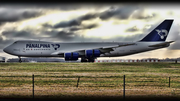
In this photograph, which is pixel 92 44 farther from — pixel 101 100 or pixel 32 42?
pixel 101 100

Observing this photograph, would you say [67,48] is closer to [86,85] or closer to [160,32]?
[160,32]

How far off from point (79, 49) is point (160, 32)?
63.7 feet

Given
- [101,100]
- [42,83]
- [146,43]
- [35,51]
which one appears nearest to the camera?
[101,100]

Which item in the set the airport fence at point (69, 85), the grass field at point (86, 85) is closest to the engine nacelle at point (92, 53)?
the grass field at point (86, 85)

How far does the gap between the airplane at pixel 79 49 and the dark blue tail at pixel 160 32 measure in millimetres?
1678

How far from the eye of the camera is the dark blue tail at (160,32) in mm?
53406

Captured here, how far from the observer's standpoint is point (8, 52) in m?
48.5

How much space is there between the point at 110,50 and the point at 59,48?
10741 millimetres

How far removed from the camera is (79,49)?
4884cm

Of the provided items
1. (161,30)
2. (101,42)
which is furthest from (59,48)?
(161,30)

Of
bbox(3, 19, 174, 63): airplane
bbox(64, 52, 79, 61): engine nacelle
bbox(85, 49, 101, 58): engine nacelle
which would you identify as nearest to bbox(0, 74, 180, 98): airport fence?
bbox(64, 52, 79, 61): engine nacelle

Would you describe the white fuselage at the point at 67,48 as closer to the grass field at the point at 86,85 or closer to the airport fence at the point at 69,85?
the grass field at the point at 86,85

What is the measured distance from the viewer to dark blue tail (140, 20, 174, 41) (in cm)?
5341

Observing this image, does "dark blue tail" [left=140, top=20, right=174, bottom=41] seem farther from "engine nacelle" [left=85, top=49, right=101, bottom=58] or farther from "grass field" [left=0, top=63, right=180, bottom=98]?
"grass field" [left=0, top=63, right=180, bottom=98]
